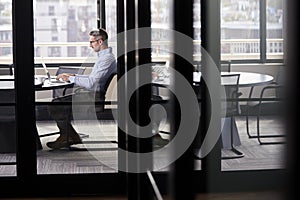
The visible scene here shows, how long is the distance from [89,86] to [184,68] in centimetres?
158

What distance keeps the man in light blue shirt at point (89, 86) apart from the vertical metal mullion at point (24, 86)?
10 centimetres

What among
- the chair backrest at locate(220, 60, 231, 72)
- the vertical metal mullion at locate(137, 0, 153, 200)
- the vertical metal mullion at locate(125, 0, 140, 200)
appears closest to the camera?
the vertical metal mullion at locate(137, 0, 153, 200)

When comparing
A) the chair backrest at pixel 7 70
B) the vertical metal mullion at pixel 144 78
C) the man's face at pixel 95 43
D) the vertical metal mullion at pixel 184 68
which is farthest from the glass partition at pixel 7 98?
the vertical metal mullion at pixel 184 68

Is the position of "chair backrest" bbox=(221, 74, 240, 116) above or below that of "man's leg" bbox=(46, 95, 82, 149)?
above

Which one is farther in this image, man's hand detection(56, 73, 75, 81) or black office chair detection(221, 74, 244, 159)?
man's hand detection(56, 73, 75, 81)

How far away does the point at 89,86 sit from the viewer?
2.46 metres

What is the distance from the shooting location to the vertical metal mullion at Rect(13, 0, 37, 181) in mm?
2328

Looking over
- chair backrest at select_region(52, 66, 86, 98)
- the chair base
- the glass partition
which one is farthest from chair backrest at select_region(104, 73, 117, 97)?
the chair base

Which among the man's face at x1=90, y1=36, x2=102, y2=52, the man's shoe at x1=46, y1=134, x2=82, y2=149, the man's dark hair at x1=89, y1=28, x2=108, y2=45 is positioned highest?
the man's dark hair at x1=89, y1=28, x2=108, y2=45

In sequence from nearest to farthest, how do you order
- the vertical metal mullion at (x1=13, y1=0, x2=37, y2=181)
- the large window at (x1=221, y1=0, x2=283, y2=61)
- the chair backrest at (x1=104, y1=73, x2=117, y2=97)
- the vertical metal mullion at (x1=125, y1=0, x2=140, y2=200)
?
the large window at (x1=221, y1=0, x2=283, y2=61)
the vertical metal mullion at (x1=125, y1=0, x2=140, y2=200)
the vertical metal mullion at (x1=13, y1=0, x2=37, y2=181)
the chair backrest at (x1=104, y1=73, x2=117, y2=97)

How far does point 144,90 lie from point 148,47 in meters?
0.12

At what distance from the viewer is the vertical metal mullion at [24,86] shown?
2.33 m

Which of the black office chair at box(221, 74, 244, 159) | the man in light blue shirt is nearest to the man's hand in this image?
the man in light blue shirt

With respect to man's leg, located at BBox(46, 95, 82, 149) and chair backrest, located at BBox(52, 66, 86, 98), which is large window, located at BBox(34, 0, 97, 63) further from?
man's leg, located at BBox(46, 95, 82, 149)
